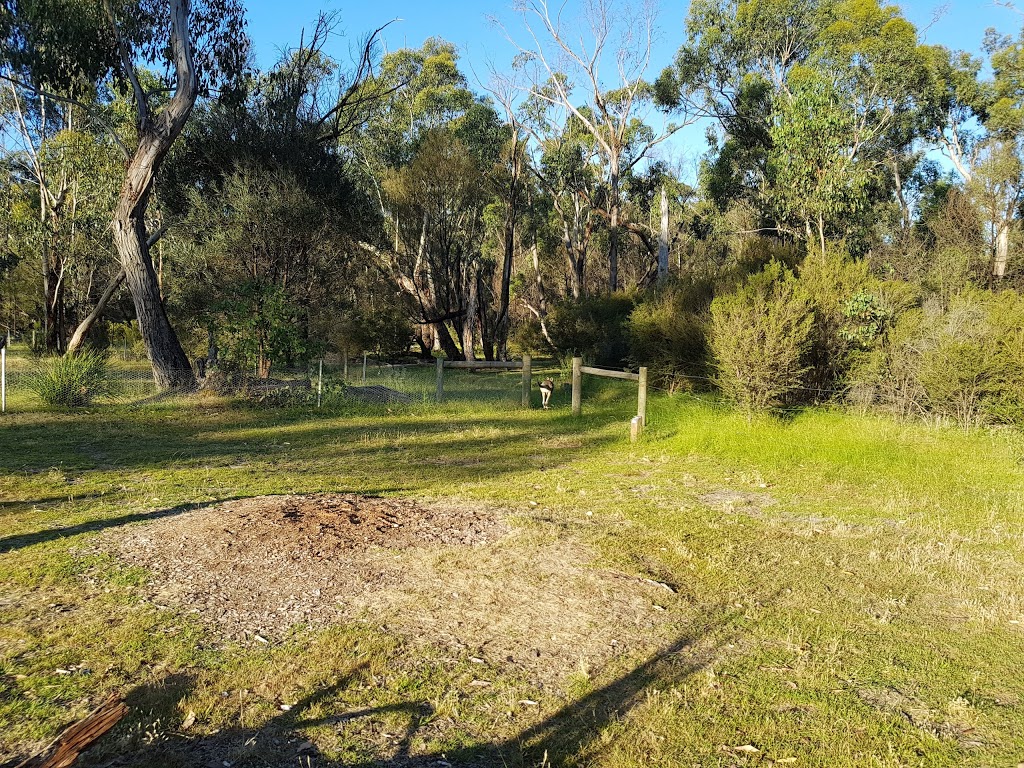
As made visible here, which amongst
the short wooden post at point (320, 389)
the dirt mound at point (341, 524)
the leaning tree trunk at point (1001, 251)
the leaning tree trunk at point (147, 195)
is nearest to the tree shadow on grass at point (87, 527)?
the dirt mound at point (341, 524)

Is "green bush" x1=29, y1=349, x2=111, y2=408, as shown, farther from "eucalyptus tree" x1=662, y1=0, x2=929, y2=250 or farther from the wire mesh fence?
"eucalyptus tree" x1=662, y1=0, x2=929, y2=250

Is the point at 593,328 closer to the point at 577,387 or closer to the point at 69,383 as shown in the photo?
the point at 577,387

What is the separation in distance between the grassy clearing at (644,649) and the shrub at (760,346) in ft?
5.34

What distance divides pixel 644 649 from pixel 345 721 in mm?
1722

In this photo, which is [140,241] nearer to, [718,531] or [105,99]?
[718,531]

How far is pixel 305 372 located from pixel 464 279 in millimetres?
16342

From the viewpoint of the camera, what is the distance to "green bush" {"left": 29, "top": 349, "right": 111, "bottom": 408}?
1395cm

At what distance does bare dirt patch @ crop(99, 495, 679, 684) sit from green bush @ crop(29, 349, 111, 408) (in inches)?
359

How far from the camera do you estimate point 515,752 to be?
10.8ft

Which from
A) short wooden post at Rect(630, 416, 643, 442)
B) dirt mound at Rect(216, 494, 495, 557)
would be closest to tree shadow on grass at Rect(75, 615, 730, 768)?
dirt mound at Rect(216, 494, 495, 557)

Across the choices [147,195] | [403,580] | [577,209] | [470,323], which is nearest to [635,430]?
[403,580]

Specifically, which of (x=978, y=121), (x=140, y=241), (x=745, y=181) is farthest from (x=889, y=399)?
(x=978, y=121)

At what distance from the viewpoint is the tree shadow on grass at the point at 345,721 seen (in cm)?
318

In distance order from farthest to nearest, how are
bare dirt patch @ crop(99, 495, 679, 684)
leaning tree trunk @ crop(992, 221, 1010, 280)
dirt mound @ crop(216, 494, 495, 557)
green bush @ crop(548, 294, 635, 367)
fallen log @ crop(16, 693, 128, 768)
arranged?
1. leaning tree trunk @ crop(992, 221, 1010, 280)
2. green bush @ crop(548, 294, 635, 367)
3. dirt mound @ crop(216, 494, 495, 557)
4. bare dirt patch @ crop(99, 495, 679, 684)
5. fallen log @ crop(16, 693, 128, 768)
